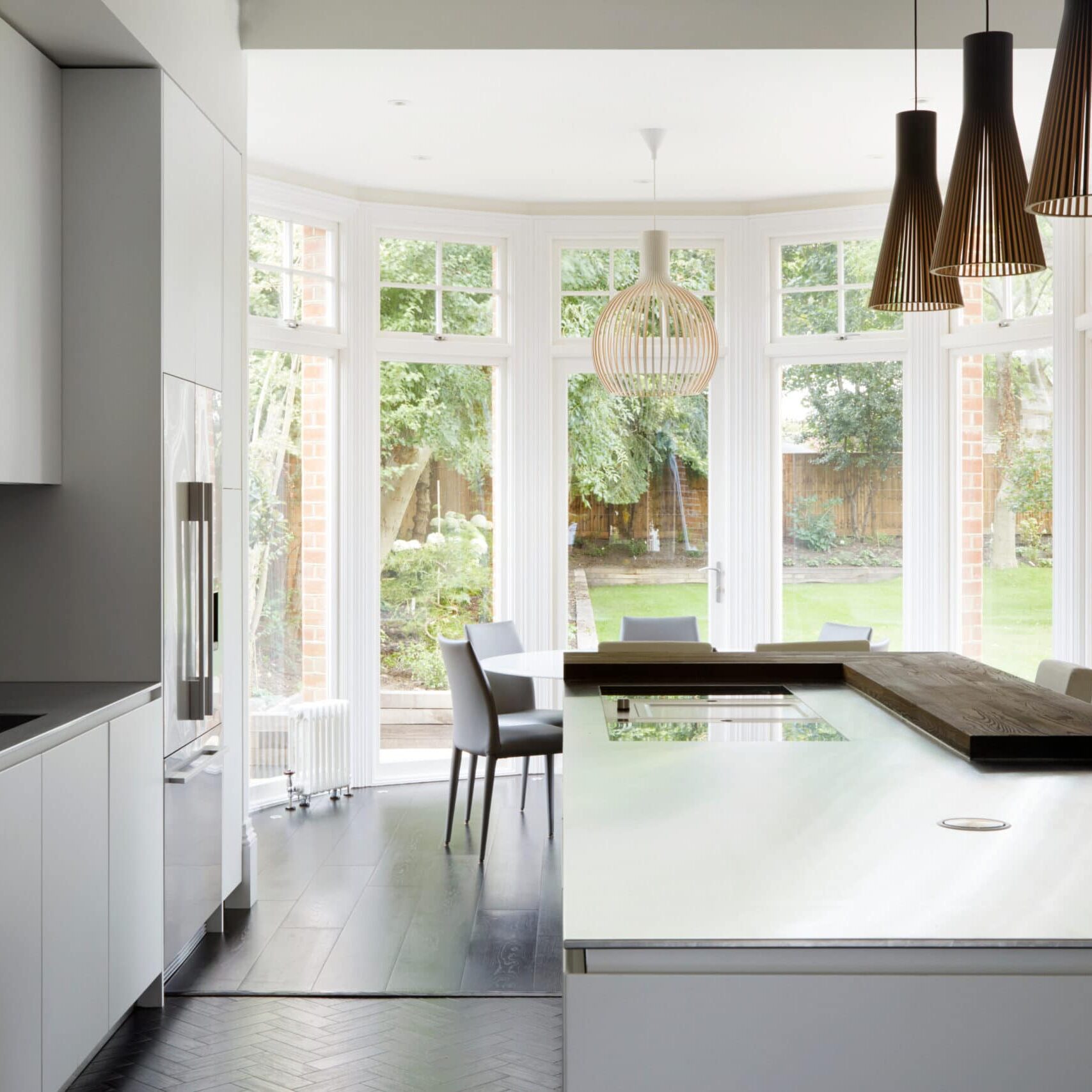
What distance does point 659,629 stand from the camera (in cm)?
639

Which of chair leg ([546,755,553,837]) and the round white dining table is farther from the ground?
the round white dining table

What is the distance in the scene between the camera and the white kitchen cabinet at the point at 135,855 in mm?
3117

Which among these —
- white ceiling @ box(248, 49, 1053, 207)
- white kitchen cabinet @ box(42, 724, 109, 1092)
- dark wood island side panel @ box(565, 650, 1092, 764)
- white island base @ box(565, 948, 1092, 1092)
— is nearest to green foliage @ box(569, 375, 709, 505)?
white ceiling @ box(248, 49, 1053, 207)

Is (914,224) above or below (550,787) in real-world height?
above

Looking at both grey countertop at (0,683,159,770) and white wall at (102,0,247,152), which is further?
white wall at (102,0,247,152)

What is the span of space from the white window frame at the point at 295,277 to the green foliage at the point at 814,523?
109 inches

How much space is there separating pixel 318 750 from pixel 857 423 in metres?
3.51

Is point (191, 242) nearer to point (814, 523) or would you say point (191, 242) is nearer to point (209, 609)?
point (209, 609)

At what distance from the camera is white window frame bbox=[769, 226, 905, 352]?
6820 mm

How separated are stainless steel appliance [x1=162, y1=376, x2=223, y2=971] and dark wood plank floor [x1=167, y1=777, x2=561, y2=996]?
0.27 meters

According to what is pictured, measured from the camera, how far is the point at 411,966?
150 inches

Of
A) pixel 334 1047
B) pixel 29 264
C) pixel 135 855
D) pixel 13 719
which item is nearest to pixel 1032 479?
pixel 334 1047

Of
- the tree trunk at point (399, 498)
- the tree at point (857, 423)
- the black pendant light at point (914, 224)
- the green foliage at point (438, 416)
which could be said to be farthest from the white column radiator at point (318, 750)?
the black pendant light at point (914, 224)

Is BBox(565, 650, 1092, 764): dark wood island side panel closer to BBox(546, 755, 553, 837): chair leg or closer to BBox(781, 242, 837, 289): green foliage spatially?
BBox(546, 755, 553, 837): chair leg
